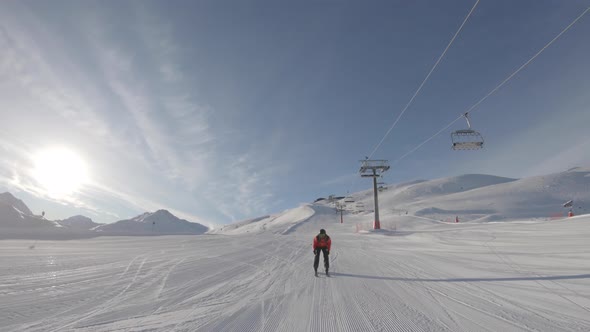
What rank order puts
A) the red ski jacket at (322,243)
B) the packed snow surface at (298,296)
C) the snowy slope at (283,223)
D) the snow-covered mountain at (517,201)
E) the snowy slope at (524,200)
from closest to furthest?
the packed snow surface at (298,296) < the red ski jacket at (322,243) < the snowy slope at (283,223) < the snow-covered mountain at (517,201) < the snowy slope at (524,200)

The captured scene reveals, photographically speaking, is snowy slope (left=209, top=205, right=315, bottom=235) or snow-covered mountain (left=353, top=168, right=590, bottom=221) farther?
snow-covered mountain (left=353, top=168, right=590, bottom=221)

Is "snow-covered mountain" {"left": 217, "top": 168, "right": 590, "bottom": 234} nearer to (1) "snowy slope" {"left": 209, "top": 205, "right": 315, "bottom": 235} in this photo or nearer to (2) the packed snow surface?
(1) "snowy slope" {"left": 209, "top": 205, "right": 315, "bottom": 235}

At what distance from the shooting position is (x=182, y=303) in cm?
597

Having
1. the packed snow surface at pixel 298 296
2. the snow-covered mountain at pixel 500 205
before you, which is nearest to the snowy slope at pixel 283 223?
the snow-covered mountain at pixel 500 205

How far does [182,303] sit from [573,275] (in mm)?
A: 11157

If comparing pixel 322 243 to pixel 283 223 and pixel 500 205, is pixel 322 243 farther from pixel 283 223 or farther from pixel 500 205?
pixel 500 205

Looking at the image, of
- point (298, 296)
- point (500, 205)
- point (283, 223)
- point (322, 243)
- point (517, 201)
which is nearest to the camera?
point (298, 296)

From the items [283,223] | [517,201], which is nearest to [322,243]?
[283,223]

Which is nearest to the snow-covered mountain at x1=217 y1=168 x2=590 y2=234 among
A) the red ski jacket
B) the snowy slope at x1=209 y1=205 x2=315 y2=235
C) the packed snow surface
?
the snowy slope at x1=209 y1=205 x2=315 y2=235

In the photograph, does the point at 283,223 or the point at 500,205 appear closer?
the point at 283,223

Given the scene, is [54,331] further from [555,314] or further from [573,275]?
[573,275]

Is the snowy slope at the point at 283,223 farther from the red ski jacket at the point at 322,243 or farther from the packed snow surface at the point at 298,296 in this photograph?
the packed snow surface at the point at 298,296

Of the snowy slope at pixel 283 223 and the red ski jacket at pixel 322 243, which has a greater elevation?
the snowy slope at pixel 283 223

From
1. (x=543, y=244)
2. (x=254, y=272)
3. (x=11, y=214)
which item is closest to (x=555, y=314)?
(x=254, y=272)
